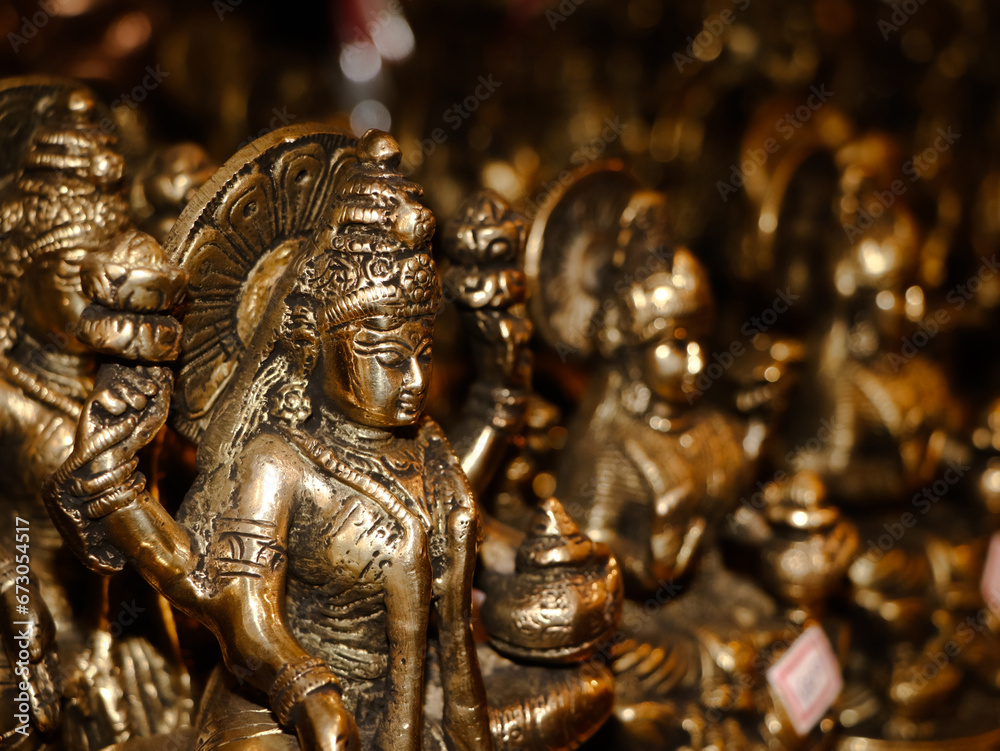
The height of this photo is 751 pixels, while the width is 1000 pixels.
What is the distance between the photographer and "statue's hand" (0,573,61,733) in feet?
5.26

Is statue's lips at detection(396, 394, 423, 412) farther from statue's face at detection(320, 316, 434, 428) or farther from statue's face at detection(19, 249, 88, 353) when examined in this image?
statue's face at detection(19, 249, 88, 353)

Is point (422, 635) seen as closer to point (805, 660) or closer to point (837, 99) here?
point (805, 660)

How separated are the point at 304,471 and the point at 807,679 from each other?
4.94 ft

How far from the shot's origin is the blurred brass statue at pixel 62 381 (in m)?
1.79

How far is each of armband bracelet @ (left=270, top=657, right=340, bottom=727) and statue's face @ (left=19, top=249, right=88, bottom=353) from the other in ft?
2.41
